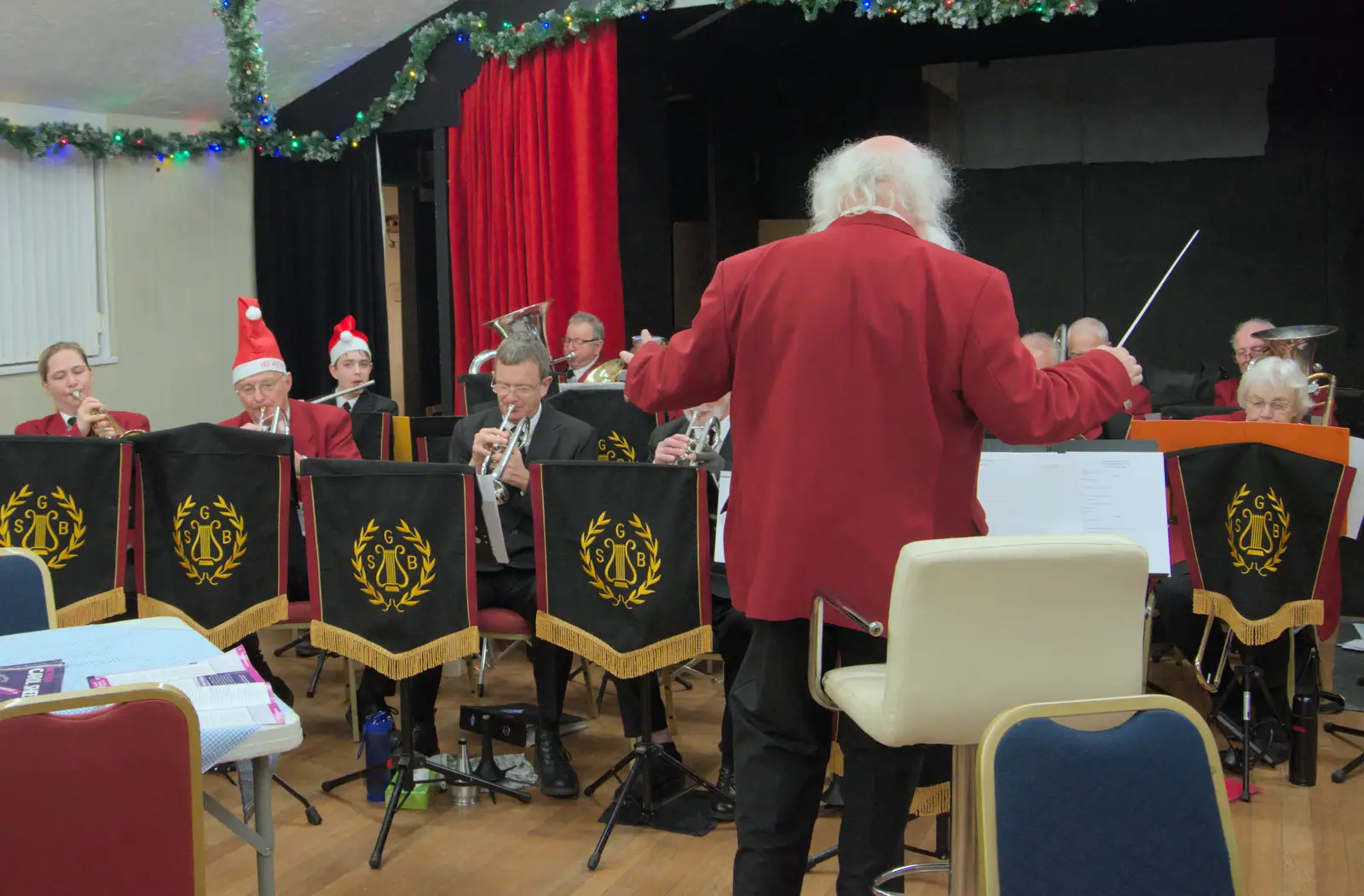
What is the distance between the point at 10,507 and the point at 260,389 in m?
0.99

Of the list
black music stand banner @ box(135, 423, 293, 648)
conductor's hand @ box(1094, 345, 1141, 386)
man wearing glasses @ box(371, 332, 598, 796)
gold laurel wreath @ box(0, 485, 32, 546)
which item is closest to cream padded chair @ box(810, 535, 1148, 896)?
conductor's hand @ box(1094, 345, 1141, 386)

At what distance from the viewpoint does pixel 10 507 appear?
346 cm

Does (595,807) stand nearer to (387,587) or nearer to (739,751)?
(387,587)

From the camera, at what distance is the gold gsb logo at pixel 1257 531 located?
3420 mm

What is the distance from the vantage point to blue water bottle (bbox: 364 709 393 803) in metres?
3.46

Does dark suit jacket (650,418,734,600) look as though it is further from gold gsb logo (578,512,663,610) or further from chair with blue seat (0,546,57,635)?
chair with blue seat (0,546,57,635)

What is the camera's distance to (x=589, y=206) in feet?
20.9

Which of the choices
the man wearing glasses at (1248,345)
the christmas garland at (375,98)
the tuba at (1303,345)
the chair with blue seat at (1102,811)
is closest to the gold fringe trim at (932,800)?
the chair with blue seat at (1102,811)

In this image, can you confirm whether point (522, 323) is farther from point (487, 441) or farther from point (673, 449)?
point (673, 449)

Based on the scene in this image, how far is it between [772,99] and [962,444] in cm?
609

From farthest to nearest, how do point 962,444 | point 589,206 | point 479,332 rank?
point 479,332 < point 589,206 < point 962,444

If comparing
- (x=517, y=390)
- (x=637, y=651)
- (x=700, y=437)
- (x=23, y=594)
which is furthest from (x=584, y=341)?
(x=23, y=594)

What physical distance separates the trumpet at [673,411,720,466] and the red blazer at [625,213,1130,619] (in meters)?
1.20

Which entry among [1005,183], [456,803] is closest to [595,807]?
[456,803]
